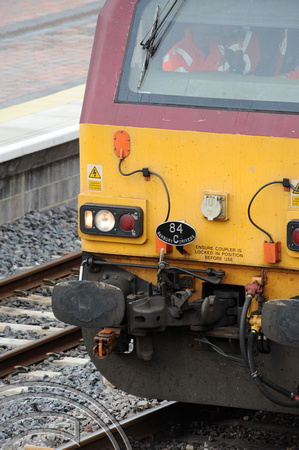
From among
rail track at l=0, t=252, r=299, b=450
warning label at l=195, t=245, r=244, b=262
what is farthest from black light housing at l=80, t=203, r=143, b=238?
rail track at l=0, t=252, r=299, b=450

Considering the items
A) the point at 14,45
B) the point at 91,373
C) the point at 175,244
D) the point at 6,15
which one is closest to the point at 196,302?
the point at 175,244

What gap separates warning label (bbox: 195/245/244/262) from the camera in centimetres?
489

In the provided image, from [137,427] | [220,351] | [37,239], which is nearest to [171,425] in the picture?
[137,427]

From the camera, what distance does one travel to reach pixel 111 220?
16.7ft

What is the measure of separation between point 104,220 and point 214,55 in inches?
44.5

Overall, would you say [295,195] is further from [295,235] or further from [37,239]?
[37,239]

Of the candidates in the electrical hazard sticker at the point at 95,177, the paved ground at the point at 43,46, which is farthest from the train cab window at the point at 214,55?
the paved ground at the point at 43,46

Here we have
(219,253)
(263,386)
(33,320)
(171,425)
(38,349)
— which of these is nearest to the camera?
(263,386)

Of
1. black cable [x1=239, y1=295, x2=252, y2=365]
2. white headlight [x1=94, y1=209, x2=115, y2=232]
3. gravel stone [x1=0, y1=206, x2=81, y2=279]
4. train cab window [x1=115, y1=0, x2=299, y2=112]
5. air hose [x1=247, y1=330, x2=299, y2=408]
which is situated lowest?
gravel stone [x1=0, y1=206, x2=81, y2=279]

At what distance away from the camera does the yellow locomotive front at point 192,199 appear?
4.79 metres

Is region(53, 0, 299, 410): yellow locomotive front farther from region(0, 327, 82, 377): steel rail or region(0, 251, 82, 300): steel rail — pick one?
region(0, 251, 82, 300): steel rail

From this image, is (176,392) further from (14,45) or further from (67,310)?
(14,45)

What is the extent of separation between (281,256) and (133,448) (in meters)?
1.53

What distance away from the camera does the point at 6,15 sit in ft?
65.2
